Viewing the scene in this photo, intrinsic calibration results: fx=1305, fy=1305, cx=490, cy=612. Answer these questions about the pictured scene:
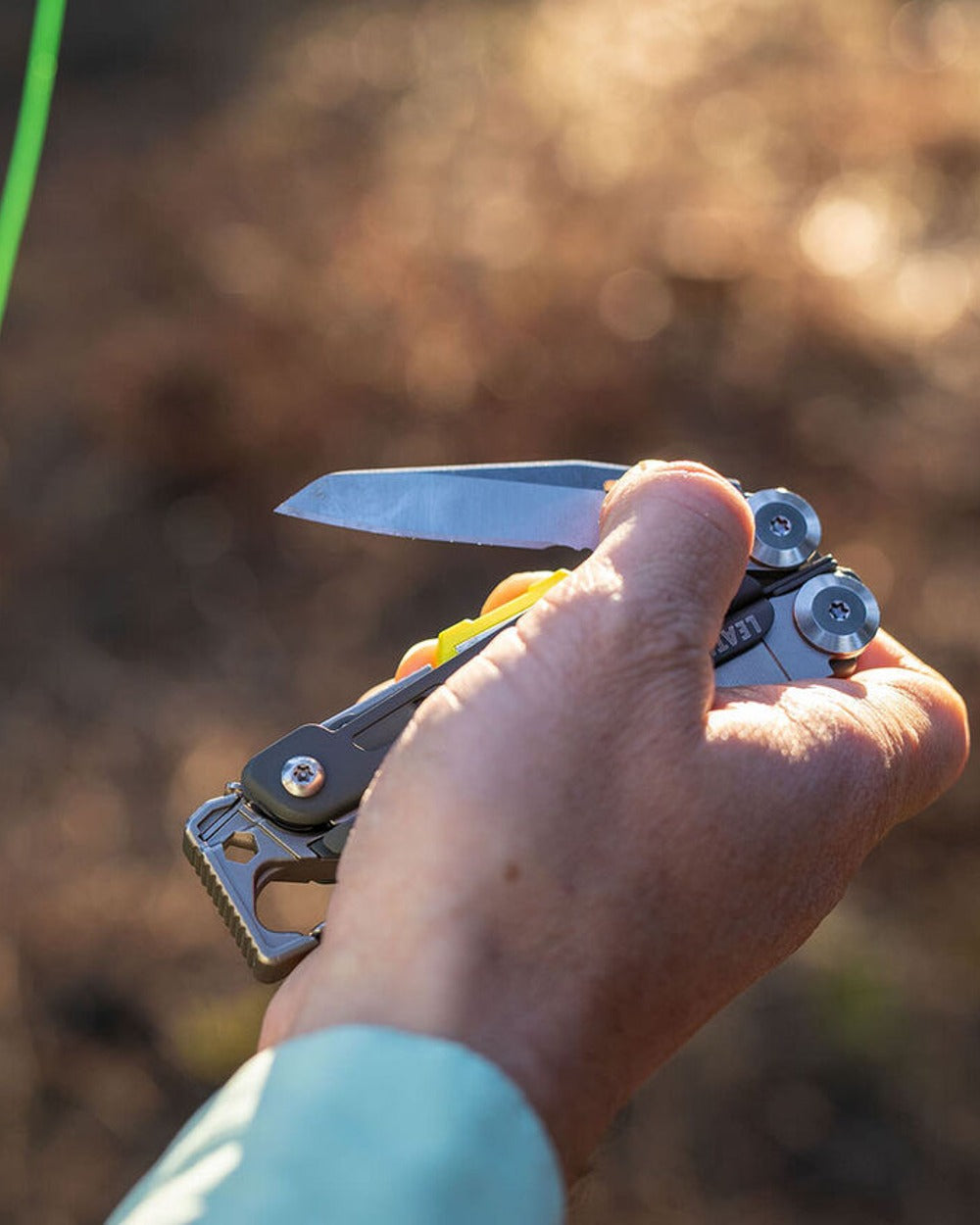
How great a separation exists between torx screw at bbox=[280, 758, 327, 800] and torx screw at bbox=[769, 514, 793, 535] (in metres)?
0.81

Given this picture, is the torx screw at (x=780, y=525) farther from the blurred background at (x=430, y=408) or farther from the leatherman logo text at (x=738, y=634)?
the blurred background at (x=430, y=408)

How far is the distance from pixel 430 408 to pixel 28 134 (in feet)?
9.66

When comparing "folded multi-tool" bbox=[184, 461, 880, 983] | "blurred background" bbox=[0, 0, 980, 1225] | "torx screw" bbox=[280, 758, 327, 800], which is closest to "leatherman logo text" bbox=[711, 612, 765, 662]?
"folded multi-tool" bbox=[184, 461, 880, 983]

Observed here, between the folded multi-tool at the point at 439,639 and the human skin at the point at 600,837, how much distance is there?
8.0 inches

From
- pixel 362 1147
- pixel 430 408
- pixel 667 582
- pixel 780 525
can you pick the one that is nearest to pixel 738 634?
pixel 780 525

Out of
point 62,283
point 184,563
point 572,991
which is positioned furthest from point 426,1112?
point 62,283

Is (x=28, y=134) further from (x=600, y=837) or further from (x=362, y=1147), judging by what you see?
(x=362, y=1147)

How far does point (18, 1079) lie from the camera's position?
3.69m

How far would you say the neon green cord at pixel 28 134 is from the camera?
19.5 ft

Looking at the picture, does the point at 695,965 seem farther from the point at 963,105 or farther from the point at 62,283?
the point at 963,105

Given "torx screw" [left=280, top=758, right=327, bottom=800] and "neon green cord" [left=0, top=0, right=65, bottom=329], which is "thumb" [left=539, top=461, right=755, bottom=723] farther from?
"neon green cord" [left=0, top=0, right=65, bottom=329]

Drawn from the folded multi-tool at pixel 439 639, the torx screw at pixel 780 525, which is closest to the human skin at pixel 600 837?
the folded multi-tool at pixel 439 639

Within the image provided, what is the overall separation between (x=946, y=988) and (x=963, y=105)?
4434 mm

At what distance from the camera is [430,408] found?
17.3 feet
